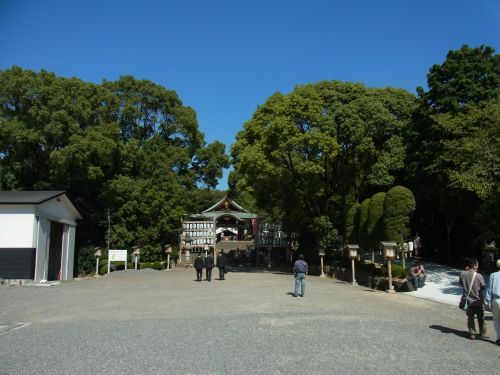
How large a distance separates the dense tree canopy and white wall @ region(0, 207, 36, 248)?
7.94 meters

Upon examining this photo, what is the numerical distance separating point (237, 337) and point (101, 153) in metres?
23.9

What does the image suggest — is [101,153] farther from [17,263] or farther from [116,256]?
[17,263]

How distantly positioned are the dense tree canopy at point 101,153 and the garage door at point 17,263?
8.97 metres

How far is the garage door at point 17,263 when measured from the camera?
20.7 metres

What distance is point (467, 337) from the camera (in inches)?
356

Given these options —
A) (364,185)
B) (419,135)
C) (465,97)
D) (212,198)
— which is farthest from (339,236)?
(212,198)

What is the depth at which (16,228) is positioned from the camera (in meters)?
21.1

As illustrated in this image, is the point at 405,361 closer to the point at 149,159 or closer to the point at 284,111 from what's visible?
the point at 284,111

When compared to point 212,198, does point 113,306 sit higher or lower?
lower

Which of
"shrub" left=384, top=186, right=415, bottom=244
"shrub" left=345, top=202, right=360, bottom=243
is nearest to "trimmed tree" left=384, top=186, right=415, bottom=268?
"shrub" left=384, top=186, right=415, bottom=244

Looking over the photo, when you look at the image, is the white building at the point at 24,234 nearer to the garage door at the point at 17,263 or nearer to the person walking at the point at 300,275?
the garage door at the point at 17,263

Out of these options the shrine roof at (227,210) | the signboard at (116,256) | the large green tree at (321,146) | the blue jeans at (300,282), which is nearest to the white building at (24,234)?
the signboard at (116,256)

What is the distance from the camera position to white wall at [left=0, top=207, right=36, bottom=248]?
2097 centimetres

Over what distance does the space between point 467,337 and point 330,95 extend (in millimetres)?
21323
